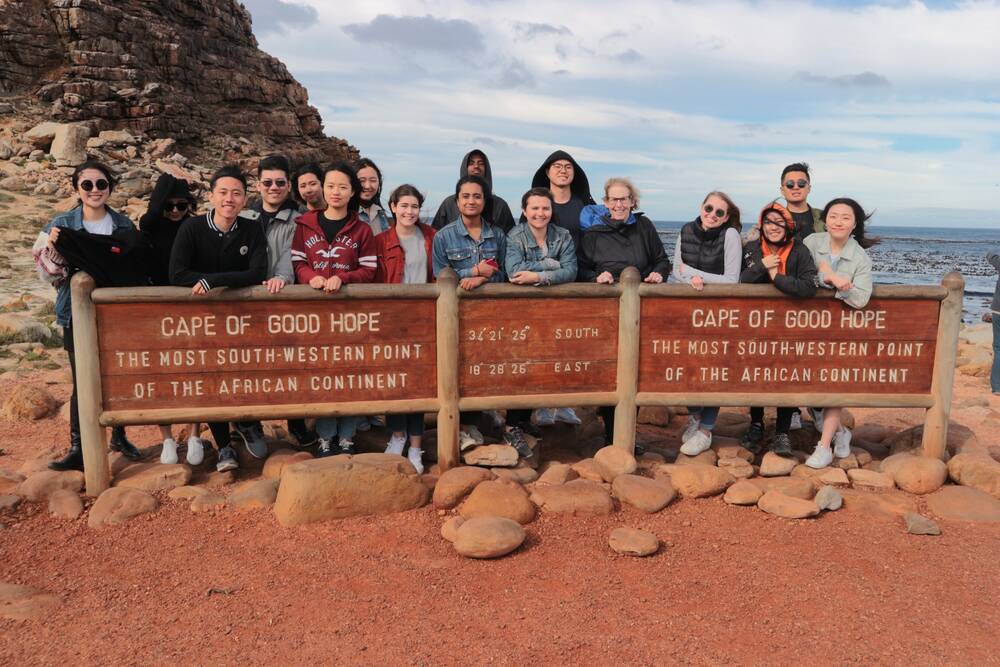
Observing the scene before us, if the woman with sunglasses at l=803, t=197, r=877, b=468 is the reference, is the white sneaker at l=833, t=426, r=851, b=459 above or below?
below

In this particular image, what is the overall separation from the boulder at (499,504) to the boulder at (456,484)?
0.10 meters

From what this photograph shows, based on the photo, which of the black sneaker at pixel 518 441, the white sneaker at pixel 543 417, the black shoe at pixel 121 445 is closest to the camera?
the black sneaker at pixel 518 441

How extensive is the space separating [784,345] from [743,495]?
1258mm

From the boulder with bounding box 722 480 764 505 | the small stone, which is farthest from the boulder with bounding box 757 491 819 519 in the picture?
the small stone

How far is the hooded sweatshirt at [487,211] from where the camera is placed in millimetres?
6423

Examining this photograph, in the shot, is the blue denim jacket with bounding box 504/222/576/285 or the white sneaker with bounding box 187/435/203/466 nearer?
the blue denim jacket with bounding box 504/222/576/285

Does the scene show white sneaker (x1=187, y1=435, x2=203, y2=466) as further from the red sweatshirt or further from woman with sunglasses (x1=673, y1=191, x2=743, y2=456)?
woman with sunglasses (x1=673, y1=191, x2=743, y2=456)

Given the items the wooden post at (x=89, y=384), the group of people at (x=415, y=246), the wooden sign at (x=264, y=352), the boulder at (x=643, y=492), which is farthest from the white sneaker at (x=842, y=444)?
the wooden post at (x=89, y=384)

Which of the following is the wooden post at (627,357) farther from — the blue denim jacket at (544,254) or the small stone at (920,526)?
the small stone at (920,526)

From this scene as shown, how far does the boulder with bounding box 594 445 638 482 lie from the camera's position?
6.02 meters

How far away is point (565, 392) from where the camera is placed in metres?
6.14

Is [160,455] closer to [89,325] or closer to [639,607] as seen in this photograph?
[89,325]

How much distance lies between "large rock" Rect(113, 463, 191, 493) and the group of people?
28 centimetres

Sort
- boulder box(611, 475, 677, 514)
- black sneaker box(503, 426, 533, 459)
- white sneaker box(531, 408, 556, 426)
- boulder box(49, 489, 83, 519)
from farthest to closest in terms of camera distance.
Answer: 1. white sneaker box(531, 408, 556, 426)
2. black sneaker box(503, 426, 533, 459)
3. boulder box(611, 475, 677, 514)
4. boulder box(49, 489, 83, 519)
